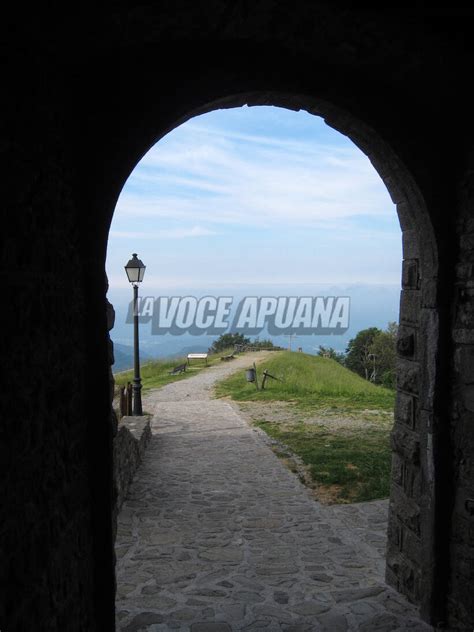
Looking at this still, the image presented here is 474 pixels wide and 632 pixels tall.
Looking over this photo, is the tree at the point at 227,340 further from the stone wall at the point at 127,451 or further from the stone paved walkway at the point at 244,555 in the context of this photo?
the stone paved walkway at the point at 244,555

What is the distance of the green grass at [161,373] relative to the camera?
20.4 m

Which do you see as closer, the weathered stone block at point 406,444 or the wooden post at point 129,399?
the weathered stone block at point 406,444

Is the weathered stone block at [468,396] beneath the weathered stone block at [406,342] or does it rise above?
beneath

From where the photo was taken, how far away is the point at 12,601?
1.82m

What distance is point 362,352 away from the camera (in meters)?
48.3

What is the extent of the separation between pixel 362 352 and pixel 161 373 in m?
28.0

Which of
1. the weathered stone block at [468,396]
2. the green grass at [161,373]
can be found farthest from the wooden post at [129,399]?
the green grass at [161,373]

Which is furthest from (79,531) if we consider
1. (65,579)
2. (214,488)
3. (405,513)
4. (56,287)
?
(214,488)

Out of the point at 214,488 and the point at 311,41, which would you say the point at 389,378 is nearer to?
the point at 214,488

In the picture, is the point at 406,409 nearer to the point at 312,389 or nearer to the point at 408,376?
the point at 408,376

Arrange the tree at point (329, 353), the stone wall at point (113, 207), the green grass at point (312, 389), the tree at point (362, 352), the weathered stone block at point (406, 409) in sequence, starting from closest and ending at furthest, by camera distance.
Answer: the stone wall at point (113, 207) < the weathered stone block at point (406, 409) < the green grass at point (312, 389) < the tree at point (362, 352) < the tree at point (329, 353)

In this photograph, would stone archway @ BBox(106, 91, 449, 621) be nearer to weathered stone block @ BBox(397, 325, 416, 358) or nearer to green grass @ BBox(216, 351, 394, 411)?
weathered stone block @ BBox(397, 325, 416, 358)

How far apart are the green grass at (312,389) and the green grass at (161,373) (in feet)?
7.96

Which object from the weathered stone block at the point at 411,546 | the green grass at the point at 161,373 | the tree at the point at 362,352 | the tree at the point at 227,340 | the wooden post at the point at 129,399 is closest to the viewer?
the weathered stone block at the point at 411,546
